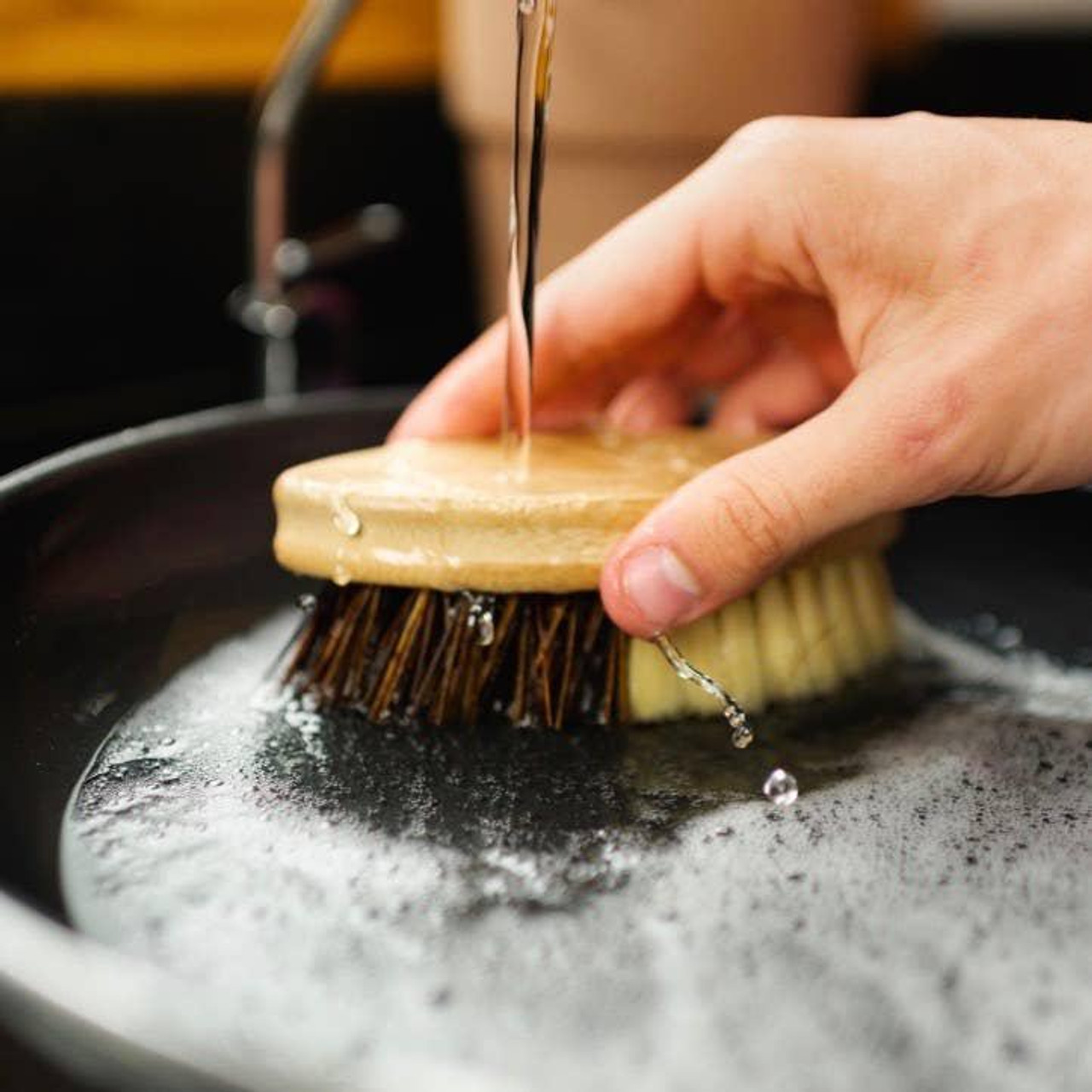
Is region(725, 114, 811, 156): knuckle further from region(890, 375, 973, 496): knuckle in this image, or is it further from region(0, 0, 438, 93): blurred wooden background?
region(0, 0, 438, 93): blurred wooden background

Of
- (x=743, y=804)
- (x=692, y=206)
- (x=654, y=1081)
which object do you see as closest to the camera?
(x=654, y=1081)

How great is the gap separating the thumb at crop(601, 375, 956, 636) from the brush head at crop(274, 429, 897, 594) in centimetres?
2

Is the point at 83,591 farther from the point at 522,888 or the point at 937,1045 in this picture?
the point at 937,1045

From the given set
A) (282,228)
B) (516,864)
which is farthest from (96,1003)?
(282,228)

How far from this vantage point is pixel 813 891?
0.41 metres

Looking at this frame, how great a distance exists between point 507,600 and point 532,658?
3 centimetres

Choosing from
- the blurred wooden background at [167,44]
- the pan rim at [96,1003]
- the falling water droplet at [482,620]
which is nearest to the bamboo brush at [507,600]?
the falling water droplet at [482,620]

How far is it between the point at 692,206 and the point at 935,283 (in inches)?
5.1

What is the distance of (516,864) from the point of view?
1.41ft

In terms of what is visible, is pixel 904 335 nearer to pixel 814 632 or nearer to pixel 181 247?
pixel 814 632

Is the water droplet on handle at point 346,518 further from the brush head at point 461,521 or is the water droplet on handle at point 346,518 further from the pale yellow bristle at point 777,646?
the pale yellow bristle at point 777,646

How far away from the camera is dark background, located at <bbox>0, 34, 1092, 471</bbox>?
36.5 inches

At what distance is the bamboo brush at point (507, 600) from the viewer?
1.62ft

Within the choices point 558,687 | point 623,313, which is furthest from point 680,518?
point 623,313
